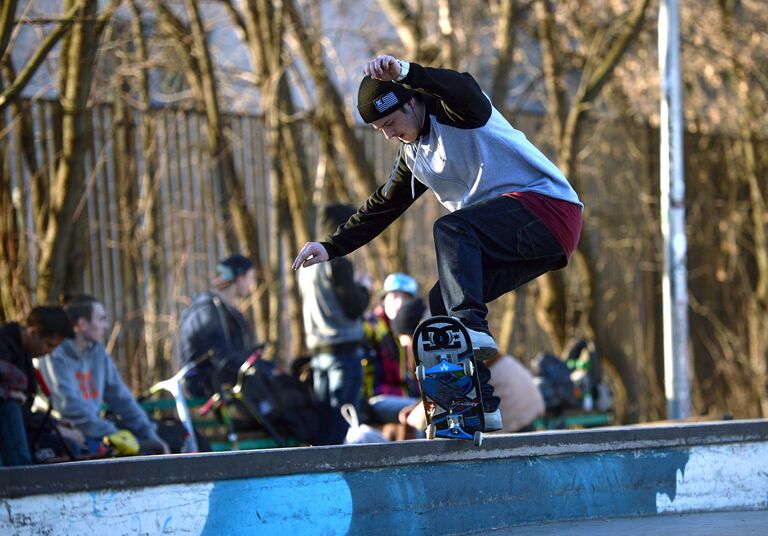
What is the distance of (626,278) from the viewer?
49.1ft

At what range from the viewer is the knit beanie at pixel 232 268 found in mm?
8406

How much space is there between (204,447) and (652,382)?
8.64 m

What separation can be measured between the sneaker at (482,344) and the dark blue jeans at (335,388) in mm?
3502

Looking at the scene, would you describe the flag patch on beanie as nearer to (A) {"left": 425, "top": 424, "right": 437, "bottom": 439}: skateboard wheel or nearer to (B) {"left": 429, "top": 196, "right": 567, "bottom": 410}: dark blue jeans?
(B) {"left": 429, "top": 196, "right": 567, "bottom": 410}: dark blue jeans

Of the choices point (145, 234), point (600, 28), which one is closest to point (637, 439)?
point (145, 234)

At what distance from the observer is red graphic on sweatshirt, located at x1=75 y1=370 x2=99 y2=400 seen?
729 cm

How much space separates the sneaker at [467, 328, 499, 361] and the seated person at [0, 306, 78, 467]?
2.74 meters

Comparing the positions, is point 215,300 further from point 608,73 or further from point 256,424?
point 608,73

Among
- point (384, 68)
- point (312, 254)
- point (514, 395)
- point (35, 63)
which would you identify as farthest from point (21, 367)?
point (514, 395)

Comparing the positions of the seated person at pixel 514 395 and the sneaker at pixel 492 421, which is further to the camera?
the seated person at pixel 514 395

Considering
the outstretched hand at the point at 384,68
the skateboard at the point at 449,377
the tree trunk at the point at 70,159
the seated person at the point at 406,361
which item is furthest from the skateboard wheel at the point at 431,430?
the tree trunk at the point at 70,159

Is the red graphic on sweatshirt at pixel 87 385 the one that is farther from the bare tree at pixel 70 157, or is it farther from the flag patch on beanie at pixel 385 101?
the flag patch on beanie at pixel 385 101

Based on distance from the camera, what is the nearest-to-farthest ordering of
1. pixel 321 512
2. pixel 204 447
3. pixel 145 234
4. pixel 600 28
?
pixel 321 512, pixel 204 447, pixel 145 234, pixel 600 28

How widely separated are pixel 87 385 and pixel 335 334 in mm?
1812
